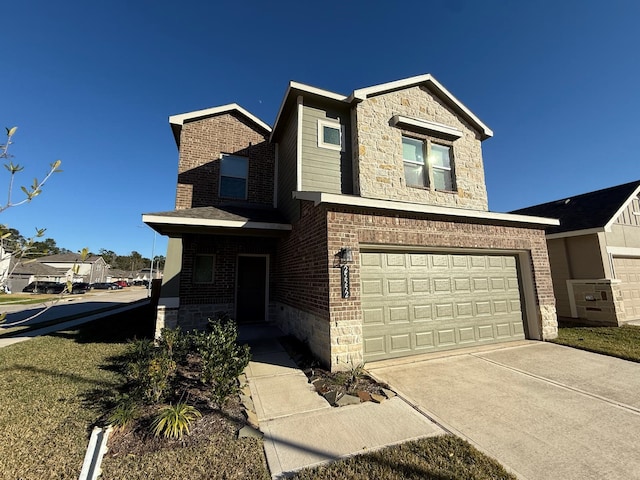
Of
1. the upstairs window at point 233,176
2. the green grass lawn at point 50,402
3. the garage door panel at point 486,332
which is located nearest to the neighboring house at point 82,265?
the upstairs window at point 233,176

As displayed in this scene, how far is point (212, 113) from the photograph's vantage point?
35.1 ft

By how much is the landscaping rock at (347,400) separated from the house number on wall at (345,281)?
5.92 feet

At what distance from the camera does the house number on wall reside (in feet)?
18.4

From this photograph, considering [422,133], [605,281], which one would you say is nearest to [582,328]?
[605,281]

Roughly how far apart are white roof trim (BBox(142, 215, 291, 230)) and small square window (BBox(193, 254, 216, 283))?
1.87m

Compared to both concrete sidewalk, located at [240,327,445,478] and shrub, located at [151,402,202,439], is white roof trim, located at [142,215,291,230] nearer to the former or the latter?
concrete sidewalk, located at [240,327,445,478]

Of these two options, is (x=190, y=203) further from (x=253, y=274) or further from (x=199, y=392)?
(x=199, y=392)

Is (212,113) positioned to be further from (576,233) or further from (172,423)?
(576,233)

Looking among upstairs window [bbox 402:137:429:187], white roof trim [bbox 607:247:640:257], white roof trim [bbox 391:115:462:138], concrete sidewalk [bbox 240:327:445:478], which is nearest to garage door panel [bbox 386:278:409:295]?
concrete sidewalk [bbox 240:327:445:478]

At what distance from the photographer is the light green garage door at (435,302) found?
616 centimetres

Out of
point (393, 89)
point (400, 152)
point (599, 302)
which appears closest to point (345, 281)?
point (400, 152)

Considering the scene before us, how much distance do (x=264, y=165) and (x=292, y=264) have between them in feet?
16.4

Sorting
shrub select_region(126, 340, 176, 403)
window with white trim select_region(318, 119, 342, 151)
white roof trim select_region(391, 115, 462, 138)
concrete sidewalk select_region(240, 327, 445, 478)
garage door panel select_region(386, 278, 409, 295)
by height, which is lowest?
concrete sidewalk select_region(240, 327, 445, 478)

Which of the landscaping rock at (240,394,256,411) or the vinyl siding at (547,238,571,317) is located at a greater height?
the vinyl siding at (547,238,571,317)
